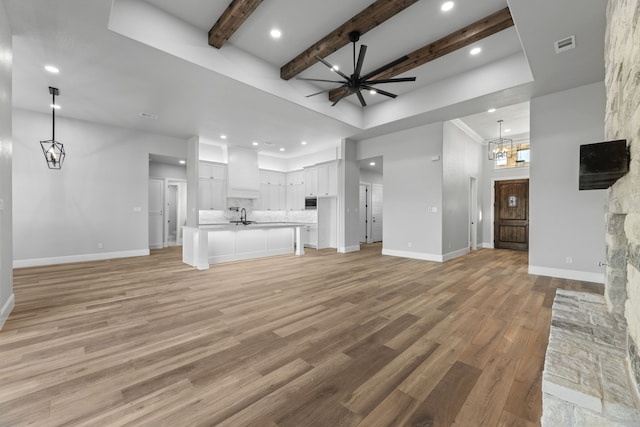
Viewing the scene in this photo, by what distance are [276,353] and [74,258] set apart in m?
6.22

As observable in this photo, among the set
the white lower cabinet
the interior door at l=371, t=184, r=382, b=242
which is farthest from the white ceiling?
the interior door at l=371, t=184, r=382, b=242

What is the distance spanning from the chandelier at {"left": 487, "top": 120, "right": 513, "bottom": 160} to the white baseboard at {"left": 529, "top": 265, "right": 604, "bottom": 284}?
4097 millimetres

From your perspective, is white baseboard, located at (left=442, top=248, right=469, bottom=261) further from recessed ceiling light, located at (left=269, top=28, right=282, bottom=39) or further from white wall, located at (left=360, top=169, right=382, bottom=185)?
recessed ceiling light, located at (left=269, top=28, right=282, bottom=39)

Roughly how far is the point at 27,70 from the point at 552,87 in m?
8.18

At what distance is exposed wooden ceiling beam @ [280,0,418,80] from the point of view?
9.95 ft

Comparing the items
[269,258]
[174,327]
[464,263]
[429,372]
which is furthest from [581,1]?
[269,258]

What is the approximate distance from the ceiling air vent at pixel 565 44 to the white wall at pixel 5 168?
20.1ft

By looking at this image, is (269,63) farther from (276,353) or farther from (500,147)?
(500,147)

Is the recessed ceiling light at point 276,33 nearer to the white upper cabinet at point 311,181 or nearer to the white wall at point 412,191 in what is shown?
the white wall at point 412,191

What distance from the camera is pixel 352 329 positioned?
246 cm

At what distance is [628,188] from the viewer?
1553 mm

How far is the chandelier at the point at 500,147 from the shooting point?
7.38 m

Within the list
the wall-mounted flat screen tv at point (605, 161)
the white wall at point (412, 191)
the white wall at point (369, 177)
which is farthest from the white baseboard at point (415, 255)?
the wall-mounted flat screen tv at point (605, 161)

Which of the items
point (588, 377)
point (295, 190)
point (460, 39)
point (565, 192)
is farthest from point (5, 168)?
point (565, 192)
